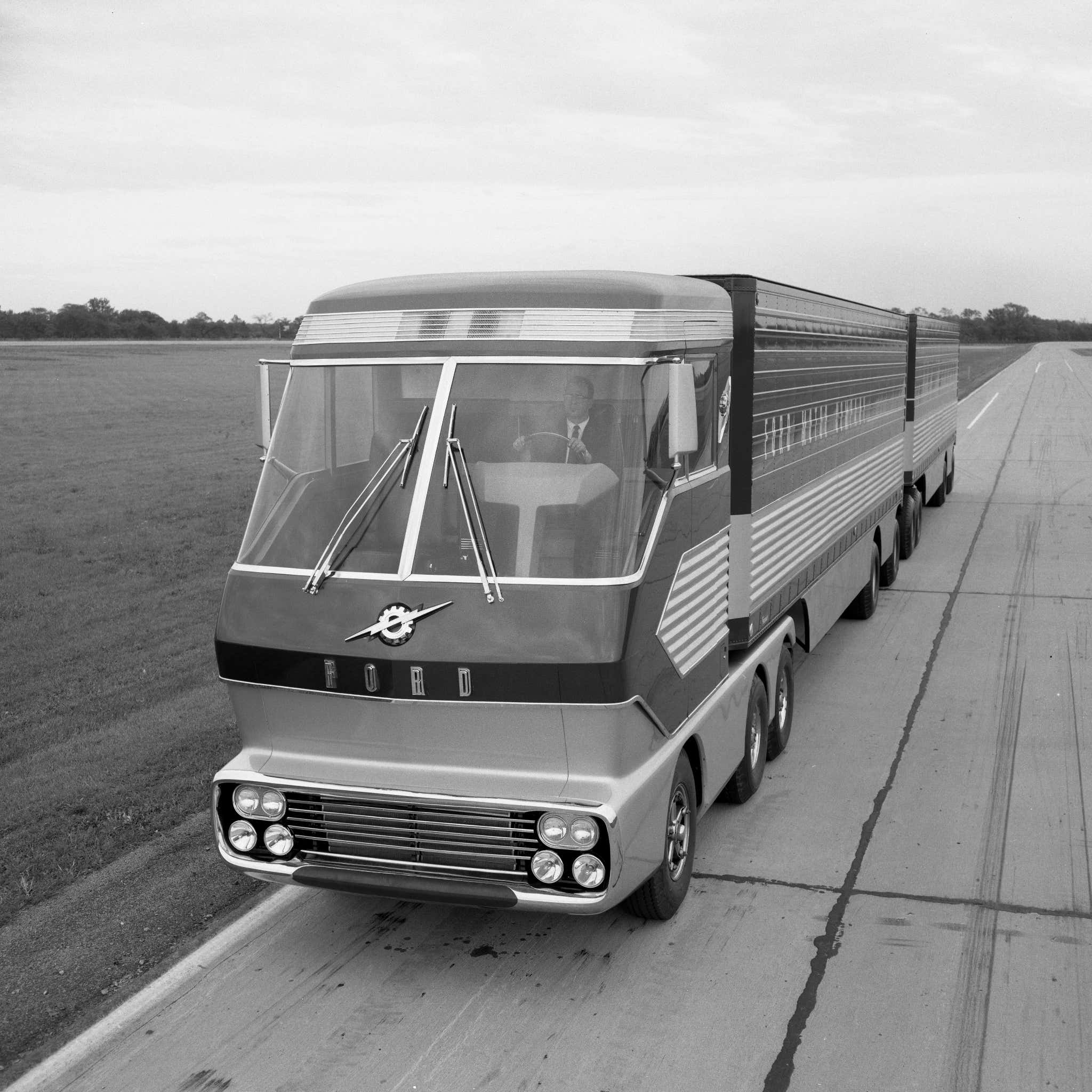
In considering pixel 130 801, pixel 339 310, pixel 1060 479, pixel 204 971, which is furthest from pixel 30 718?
pixel 1060 479

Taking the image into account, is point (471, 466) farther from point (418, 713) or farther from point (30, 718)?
point (30, 718)

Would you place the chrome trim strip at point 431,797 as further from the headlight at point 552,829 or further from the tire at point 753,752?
the tire at point 753,752

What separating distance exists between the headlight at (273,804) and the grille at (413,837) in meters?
0.04

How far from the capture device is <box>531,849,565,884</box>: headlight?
4.92 m

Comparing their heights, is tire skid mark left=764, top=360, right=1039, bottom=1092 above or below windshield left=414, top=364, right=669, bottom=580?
below

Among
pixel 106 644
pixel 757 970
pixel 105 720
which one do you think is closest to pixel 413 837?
pixel 757 970

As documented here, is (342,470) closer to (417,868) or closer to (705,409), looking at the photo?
(417,868)

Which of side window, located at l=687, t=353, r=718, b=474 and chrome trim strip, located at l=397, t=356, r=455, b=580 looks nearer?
chrome trim strip, located at l=397, t=356, r=455, b=580

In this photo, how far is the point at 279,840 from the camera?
5.22 m

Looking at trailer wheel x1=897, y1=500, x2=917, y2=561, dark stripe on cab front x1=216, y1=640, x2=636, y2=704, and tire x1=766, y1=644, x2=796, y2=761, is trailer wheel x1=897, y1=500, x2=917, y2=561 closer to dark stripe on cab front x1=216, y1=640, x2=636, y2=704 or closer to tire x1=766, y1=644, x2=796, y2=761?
tire x1=766, y1=644, x2=796, y2=761

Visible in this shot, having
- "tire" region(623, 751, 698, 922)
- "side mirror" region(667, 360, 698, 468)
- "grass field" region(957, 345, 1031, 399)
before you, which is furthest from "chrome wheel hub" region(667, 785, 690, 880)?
"grass field" region(957, 345, 1031, 399)

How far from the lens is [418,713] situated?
16.4 ft

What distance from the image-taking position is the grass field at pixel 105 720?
5.61m

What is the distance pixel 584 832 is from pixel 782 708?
3.55m
